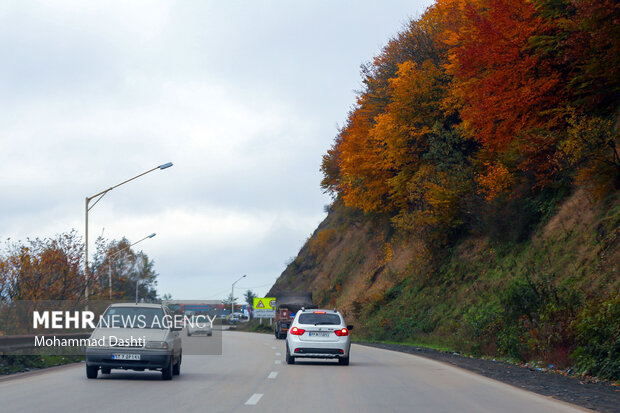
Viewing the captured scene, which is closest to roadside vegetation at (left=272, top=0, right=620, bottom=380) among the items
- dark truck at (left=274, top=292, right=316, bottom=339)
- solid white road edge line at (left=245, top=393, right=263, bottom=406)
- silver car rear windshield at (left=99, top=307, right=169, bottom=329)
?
dark truck at (left=274, top=292, right=316, bottom=339)

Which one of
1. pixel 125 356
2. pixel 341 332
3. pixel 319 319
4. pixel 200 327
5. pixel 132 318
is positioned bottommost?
pixel 125 356

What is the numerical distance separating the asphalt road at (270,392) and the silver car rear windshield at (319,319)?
179 cm

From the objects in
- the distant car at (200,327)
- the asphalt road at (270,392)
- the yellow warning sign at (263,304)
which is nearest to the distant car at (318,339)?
the asphalt road at (270,392)

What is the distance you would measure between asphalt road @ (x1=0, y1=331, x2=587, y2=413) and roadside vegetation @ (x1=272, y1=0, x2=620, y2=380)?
14.8ft

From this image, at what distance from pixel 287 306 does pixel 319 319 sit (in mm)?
28930

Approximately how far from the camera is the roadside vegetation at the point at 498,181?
966 inches

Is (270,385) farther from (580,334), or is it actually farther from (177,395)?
(580,334)

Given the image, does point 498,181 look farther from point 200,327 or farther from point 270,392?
point 200,327

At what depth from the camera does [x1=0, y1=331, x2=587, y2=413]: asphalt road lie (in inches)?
465

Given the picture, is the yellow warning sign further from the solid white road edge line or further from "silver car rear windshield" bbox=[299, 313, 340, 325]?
the solid white road edge line

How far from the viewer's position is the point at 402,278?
167 feet

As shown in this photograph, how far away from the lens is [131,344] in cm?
1645

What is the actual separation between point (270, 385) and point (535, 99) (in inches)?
819

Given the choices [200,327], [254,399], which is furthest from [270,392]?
[200,327]
